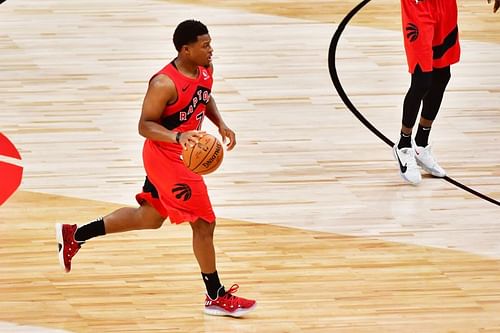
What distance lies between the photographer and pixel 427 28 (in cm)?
754

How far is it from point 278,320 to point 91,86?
3946 millimetres

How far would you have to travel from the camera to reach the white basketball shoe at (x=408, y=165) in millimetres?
7781

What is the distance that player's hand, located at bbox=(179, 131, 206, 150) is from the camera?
5.64 meters

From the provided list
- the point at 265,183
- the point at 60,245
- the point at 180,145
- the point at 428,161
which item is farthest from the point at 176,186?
the point at 428,161

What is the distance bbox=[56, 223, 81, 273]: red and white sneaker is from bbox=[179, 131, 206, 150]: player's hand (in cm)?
95

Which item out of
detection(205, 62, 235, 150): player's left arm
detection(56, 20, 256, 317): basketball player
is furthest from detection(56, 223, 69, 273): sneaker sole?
detection(205, 62, 235, 150): player's left arm

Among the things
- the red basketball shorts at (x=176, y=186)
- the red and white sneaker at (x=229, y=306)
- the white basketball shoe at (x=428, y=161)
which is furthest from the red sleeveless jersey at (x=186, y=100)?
the white basketball shoe at (x=428, y=161)

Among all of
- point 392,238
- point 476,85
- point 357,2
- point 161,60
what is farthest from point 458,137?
point 357,2

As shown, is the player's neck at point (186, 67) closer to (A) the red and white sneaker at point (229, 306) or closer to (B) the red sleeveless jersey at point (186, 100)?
(B) the red sleeveless jersey at point (186, 100)

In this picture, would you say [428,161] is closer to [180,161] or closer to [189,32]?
[180,161]

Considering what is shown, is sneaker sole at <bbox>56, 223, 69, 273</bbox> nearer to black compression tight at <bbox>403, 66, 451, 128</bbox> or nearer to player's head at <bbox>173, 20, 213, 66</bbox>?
player's head at <bbox>173, 20, 213, 66</bbox>

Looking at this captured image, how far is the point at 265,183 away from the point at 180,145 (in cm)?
197

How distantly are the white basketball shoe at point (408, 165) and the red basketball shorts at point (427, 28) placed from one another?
19.3 inches

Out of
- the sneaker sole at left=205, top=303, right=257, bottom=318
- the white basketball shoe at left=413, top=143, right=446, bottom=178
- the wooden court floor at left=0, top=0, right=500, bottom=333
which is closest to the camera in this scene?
the sneaker sole at left=205, top=303, right=257, bottom=318
